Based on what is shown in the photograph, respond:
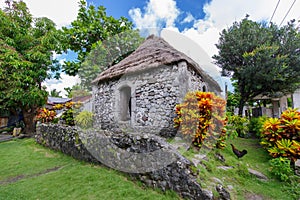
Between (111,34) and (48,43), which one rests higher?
(111,34)

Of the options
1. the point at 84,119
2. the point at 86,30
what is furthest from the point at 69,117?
the point at 86,30

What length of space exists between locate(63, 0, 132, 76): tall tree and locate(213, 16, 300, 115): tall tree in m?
11.6

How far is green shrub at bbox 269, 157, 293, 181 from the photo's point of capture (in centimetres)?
383

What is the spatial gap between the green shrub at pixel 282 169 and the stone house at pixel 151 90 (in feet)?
9.20

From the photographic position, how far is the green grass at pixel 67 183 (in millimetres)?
3119

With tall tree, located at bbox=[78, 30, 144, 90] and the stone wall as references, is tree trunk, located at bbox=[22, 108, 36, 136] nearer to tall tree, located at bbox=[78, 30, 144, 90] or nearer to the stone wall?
tall tree, located at bbox=[78, 30, 144, 90]

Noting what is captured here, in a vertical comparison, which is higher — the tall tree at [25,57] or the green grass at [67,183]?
the tall tree at [25,57]

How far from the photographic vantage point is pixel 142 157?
3.54 meters

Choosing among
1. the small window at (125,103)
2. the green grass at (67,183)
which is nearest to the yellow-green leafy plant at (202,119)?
the green grass at (67,183)

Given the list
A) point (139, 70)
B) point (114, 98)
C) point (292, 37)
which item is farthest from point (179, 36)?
point (292, 37)

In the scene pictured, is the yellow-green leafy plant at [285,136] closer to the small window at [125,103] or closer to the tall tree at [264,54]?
the tall tree at [264,54]

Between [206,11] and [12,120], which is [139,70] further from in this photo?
[12,120]

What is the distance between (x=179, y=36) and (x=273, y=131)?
22.5 feet

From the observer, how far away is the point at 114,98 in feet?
24.3
